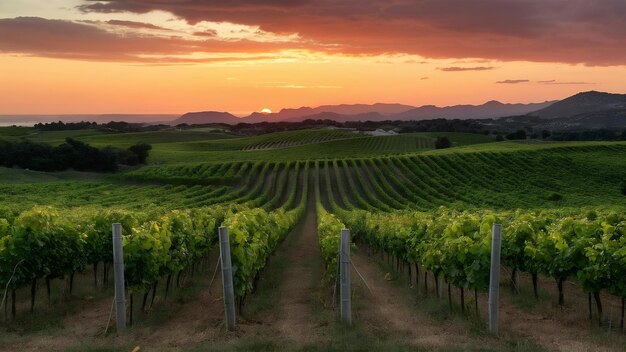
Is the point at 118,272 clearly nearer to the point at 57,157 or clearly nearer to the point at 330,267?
the point at 330,267

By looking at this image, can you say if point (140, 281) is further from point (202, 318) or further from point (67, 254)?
point (67, 254)

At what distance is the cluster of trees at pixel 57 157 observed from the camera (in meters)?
90.7

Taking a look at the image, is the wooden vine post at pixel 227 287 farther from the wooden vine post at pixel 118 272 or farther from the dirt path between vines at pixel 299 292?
the wooden vine post at pixel 118 272

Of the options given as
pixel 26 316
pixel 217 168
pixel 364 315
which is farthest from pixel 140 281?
pixel 217 168

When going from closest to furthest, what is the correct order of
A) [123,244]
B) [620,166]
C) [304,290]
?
1. [123,244]
2. [304,290]
3. [620,166]

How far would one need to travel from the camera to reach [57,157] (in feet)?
302

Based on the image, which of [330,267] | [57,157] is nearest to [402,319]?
[330,267]

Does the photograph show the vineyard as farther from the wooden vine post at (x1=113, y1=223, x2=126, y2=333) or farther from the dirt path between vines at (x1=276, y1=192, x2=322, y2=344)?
the wooden vine post at (x1=113, y1=223, x2=126, y2=333)

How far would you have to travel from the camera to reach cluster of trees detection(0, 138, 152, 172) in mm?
90688

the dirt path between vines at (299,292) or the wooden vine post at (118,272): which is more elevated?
the wooden vine post at (118,272)

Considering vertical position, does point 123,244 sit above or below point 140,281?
above

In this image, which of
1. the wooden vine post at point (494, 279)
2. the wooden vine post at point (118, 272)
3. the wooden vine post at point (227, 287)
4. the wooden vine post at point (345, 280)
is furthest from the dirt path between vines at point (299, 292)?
the wooden vine post at point (494, 279)

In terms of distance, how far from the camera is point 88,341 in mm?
11180

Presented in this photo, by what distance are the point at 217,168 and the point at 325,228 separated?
7036cm
